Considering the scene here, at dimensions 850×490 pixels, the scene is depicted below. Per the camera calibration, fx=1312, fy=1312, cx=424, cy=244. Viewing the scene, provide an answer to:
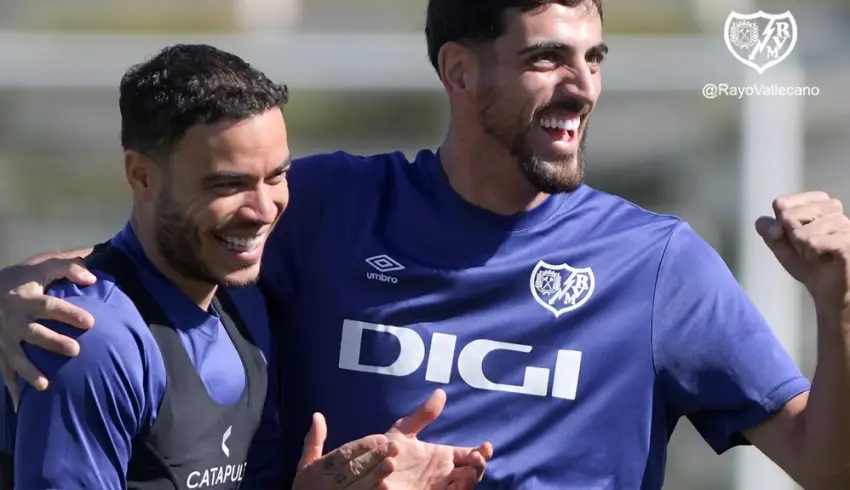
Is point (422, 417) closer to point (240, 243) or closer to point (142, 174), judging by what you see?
point (240, 243)

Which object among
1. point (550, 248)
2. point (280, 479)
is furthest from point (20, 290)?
point (550, 248)

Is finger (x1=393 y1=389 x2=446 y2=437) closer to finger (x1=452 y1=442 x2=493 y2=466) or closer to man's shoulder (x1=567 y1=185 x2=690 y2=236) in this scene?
finger (x1=452 y1=442 x2=493 y2=466)

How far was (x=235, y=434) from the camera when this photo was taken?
1.69 m

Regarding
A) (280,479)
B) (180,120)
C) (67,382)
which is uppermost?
(180,120)

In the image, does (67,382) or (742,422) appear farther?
(742,422)

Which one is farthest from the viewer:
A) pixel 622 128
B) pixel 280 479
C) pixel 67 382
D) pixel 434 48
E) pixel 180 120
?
pixel 622 128

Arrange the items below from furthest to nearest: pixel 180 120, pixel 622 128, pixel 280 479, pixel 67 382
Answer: pixel 622 128 → pixel 280 479 → pixel 180 120 → pixel 67 382

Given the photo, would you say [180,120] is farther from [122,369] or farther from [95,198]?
[95,198]

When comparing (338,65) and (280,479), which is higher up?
(338,65)

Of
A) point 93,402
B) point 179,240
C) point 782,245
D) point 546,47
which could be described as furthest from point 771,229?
point 93,402

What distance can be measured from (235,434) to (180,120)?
0.41 m

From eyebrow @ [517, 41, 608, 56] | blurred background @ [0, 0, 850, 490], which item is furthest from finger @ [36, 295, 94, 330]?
blurred background @ [0, 0, 850, 490]

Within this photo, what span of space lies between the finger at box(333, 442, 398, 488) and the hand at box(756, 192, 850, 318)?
1.86 feet

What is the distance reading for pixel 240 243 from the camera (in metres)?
1.69
